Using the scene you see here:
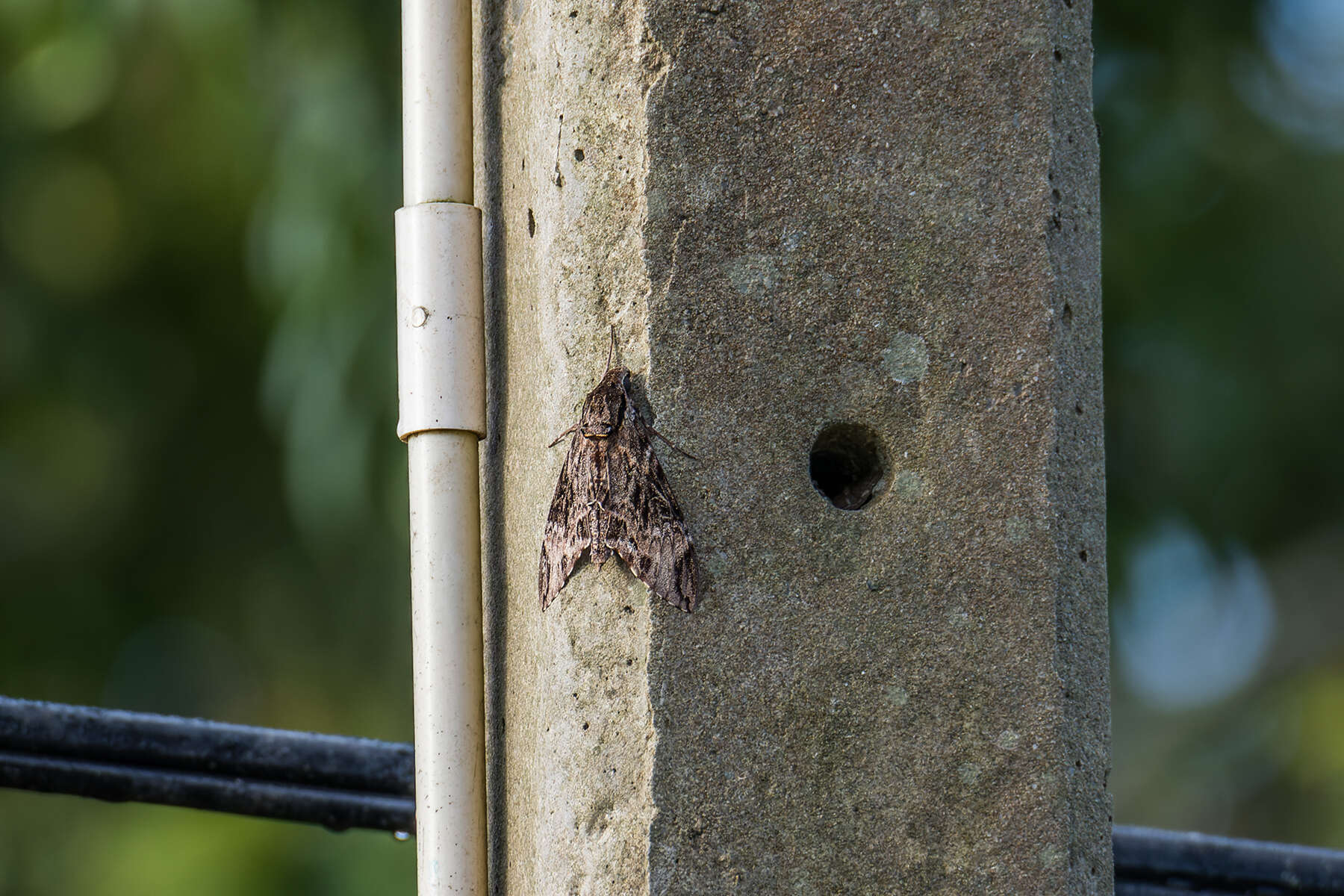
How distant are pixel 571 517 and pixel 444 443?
21cm

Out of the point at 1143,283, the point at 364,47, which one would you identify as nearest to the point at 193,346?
the point at 364,47

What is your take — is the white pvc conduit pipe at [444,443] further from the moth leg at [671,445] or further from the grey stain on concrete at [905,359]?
the grey stain on concrete at [905,359]

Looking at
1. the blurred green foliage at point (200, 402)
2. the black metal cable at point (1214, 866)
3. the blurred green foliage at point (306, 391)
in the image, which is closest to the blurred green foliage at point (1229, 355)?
the blurred green foliage at point (306, 391)

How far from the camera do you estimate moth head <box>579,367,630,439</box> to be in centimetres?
112

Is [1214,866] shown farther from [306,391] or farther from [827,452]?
[306,391]

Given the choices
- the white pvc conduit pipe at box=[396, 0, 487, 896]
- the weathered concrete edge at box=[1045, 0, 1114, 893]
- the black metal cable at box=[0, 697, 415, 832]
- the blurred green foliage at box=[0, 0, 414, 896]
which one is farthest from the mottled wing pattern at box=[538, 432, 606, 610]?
the blurred green foliage at box=[0, 0, 414, 896]

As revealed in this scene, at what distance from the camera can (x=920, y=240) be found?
1.16 m

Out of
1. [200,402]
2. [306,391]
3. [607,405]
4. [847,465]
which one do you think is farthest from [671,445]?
[200,402]

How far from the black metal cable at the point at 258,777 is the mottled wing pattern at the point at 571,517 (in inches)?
25.9

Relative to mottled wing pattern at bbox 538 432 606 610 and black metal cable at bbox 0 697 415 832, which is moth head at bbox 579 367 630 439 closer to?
mottled wing pattern at bbox 538 432 606 610

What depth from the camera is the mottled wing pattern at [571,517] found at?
1.15 m

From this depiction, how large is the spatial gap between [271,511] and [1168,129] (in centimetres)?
635

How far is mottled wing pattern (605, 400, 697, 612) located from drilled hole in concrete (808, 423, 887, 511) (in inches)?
4.8

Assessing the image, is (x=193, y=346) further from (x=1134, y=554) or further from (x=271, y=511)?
(x=1134, y=554)
